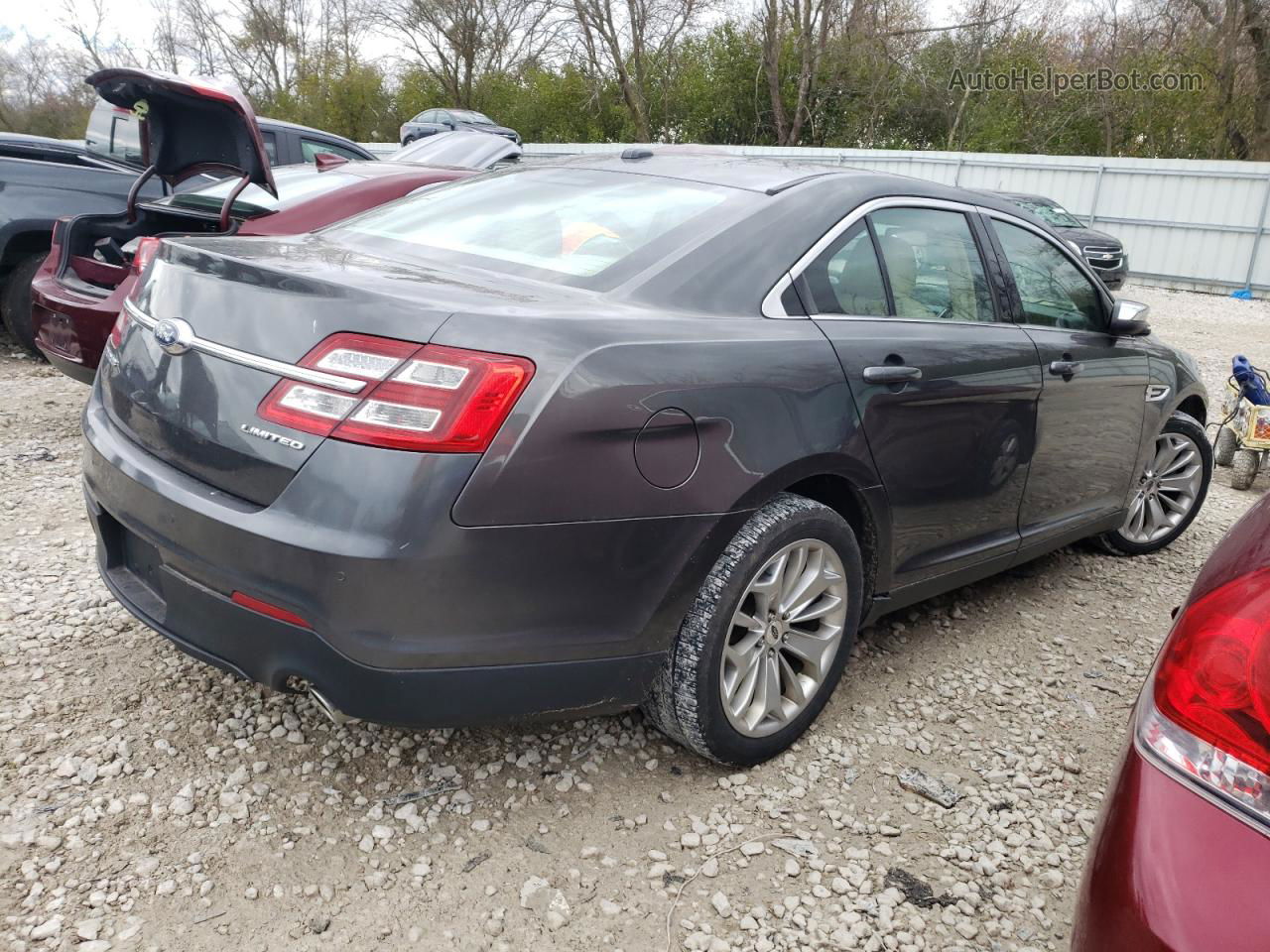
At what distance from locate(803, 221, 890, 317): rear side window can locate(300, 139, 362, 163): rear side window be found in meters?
5.74

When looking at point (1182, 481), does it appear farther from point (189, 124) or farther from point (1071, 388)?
point (189, 124)

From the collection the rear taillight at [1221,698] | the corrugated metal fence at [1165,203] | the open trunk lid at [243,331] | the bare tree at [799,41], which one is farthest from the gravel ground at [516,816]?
the bare tree at [799,41]

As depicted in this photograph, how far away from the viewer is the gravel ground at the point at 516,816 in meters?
1.98

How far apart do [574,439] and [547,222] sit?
38.6 inches

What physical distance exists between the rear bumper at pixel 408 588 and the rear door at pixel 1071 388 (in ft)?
5.24

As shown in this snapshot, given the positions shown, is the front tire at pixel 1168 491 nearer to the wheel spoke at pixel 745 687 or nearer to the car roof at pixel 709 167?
the car roof at pixel 709 167

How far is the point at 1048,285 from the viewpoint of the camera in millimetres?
3449

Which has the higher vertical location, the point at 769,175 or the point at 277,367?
the point at 769,175

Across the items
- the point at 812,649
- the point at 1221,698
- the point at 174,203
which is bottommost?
the point at 812,649

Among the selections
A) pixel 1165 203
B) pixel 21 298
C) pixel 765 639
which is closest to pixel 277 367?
pixel 765 639

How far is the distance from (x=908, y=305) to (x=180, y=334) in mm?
1926

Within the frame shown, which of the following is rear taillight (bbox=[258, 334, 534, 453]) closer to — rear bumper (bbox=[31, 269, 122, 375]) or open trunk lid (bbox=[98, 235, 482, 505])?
open trunk lid (bbox=[98, 235, 482, 505])

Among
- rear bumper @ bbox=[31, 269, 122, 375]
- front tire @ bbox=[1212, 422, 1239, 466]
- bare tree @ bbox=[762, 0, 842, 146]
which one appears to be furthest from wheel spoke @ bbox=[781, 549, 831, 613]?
bare tree @ bbox=[762, 0, 842, 146]

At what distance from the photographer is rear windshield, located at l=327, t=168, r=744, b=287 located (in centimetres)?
243
